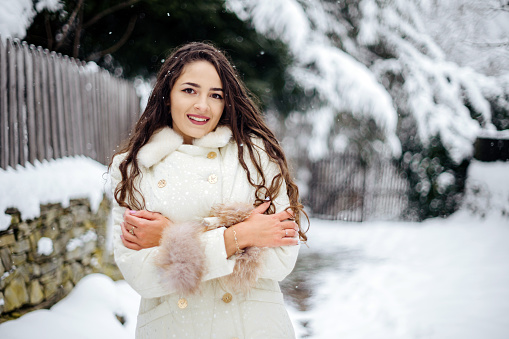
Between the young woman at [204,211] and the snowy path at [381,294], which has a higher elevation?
the young woman at [204,211]

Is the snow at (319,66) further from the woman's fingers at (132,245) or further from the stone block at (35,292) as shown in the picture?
the woman's fingers at (132,245)

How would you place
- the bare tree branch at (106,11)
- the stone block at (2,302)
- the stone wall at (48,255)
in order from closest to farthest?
1. the stone block at (2,302)
2. the stone wall at (48,255)
3. the bare tree branch at (106,11)

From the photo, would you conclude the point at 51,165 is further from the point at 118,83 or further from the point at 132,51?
the point at 132,51

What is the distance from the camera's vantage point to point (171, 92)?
1.55 meters

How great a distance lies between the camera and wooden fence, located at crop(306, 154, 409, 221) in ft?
29.0

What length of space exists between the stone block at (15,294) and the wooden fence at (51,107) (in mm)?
931

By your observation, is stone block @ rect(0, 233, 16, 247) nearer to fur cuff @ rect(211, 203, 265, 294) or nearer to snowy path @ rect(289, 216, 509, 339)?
fur cuff @ rect(211, 203, 265, 294)

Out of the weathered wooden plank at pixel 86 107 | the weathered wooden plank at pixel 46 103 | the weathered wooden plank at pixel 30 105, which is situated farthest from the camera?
the weathered wooden plank at pixel 86 107

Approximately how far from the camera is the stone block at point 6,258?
240 centimetres

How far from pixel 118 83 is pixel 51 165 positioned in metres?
2.09

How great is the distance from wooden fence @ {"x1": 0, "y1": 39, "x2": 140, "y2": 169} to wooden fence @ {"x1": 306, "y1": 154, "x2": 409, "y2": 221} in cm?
597

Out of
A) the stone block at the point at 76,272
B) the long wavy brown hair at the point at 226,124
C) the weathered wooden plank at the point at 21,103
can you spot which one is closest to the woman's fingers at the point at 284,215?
the long wavy brown hair at the point at 226,124

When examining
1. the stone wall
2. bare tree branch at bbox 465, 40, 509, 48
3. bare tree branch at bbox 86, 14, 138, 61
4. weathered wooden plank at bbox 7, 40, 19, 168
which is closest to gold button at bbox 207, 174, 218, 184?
the stone wall

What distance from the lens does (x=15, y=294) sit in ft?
8.27
